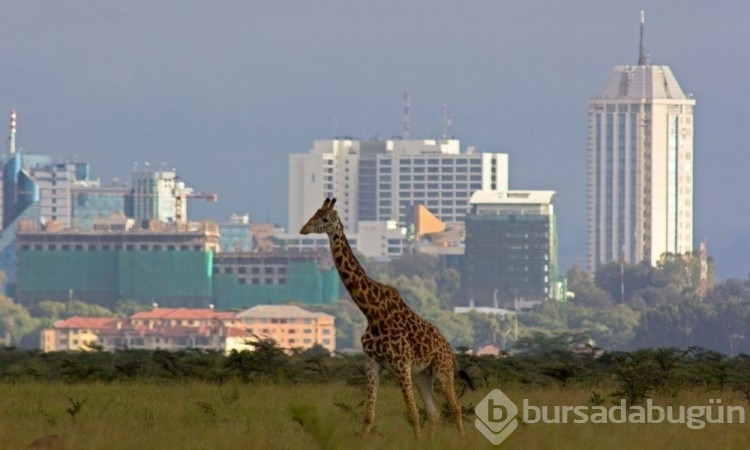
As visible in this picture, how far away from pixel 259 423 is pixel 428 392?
86.4 inches

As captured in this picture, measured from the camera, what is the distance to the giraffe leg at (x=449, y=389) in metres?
21.6

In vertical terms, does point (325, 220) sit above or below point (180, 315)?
above

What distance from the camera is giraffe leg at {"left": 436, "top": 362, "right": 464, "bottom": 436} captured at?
851 inches

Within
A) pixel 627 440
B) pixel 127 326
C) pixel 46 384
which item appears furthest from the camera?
pixel 127 326

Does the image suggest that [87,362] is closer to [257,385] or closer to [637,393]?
[257,385]

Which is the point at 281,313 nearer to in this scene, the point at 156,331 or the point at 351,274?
the point at 156,331

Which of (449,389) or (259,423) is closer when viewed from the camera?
(449,389)

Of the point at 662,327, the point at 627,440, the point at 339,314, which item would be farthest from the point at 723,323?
the point at 627,440

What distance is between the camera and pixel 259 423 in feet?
77.2

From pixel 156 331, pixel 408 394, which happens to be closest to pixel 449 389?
pixel 408 394

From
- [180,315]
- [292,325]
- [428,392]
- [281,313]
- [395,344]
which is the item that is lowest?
[292,325]

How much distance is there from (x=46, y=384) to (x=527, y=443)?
1026 centimetres

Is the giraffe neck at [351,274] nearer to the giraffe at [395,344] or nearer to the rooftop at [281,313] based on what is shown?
the giraffe at [395,344]

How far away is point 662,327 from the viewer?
16825cm
